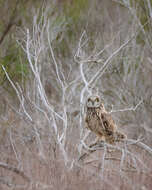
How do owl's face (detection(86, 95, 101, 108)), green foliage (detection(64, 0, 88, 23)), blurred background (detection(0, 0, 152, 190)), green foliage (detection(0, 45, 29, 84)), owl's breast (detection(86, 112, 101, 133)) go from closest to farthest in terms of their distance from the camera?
blurred background (detection(0, 0, 152, 190)), owl's face (detection(86, 95, 101, 108)), owl's breast (detection(86, 112, 101, 133)), green foliage (detection(0, 45, 29, 84)), green foliage (detection(64, 0, 88, 23))

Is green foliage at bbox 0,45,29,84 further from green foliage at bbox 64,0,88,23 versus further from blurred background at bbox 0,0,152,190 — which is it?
green foliage at bbox 64,0,88,23

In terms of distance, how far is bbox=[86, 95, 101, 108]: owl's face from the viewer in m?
4.23

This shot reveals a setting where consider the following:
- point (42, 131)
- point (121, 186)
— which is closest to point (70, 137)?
point (42, 131)

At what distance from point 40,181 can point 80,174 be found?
44 cm

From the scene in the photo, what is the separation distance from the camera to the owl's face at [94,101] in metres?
4.23

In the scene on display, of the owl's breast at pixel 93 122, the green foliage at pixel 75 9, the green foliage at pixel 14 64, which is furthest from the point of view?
the green foliage at pixel 75 9

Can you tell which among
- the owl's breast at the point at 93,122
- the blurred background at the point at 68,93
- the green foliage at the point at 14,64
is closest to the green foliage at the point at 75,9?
the blurred background at the point at 68,93

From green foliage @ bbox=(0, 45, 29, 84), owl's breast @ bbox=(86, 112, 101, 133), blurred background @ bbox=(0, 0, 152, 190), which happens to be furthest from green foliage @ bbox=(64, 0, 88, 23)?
owl's breast @ bbox=(86, 112, 101, 133)

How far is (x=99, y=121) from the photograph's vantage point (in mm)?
4367

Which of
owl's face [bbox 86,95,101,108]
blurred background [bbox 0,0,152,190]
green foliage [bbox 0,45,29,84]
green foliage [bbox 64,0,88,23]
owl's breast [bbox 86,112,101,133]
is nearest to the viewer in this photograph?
blurred background [bbox 0,0,152,190]

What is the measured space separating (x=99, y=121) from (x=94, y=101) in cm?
26

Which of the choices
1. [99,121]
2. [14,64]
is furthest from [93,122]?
[14,64]

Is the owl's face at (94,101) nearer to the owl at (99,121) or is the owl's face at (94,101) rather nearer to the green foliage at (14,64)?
the owl at (99,121)

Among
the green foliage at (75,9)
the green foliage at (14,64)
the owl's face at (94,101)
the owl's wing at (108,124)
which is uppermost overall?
the green foliage at (75,9)
